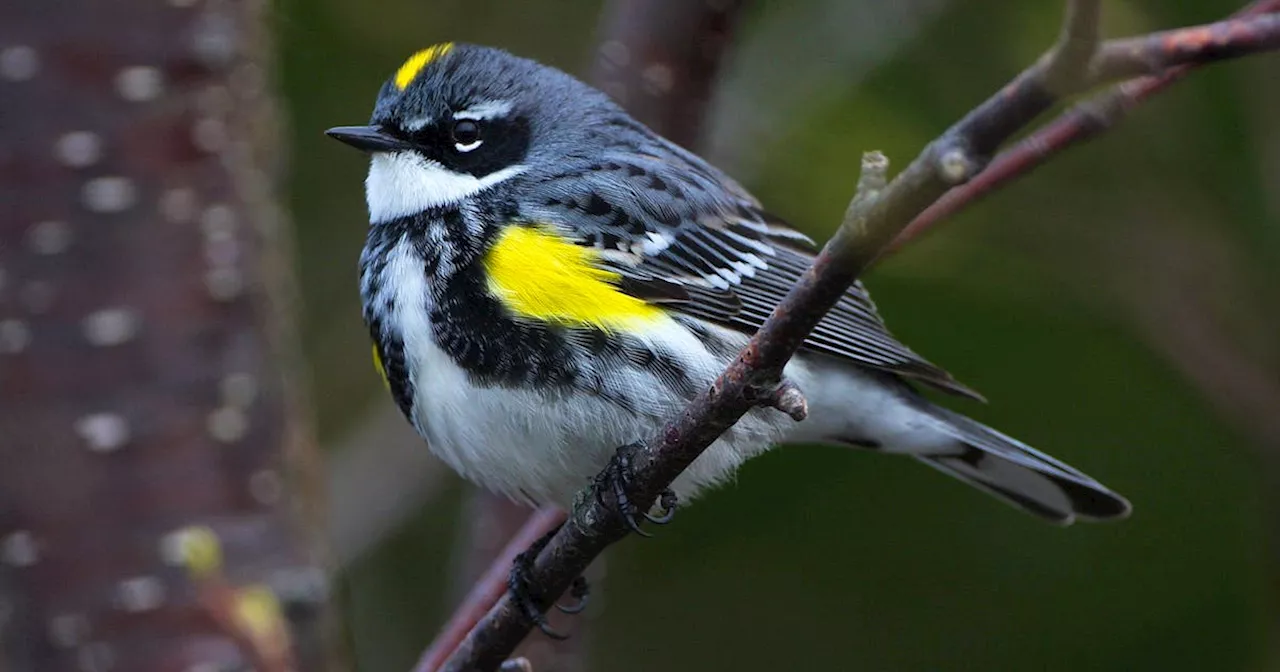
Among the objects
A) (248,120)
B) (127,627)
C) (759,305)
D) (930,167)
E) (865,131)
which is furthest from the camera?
(865,131)

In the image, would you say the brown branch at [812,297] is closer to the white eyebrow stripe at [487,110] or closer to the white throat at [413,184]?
the white throat at [413,184]

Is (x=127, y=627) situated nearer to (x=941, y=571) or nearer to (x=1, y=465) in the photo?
(x=1, y=465)

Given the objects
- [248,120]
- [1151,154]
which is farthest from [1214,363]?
[248,120]

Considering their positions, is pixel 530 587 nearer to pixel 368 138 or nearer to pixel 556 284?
pixel 556 284

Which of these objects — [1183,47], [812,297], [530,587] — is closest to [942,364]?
[530,587]

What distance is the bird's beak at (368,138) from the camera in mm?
3172

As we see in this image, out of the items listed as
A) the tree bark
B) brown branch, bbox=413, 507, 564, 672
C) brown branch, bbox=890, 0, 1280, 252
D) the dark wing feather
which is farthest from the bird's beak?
brown branch, bbox=890, 0, 1280, 252

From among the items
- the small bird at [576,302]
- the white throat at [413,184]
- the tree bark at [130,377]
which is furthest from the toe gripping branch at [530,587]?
the white throat at [413,184]

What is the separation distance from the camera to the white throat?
3.17 m

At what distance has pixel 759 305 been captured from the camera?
3266mm

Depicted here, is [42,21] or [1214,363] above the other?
[1214,363]

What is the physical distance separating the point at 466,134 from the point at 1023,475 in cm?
153

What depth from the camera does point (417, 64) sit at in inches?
133

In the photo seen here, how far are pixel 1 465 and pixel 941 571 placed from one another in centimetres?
329
